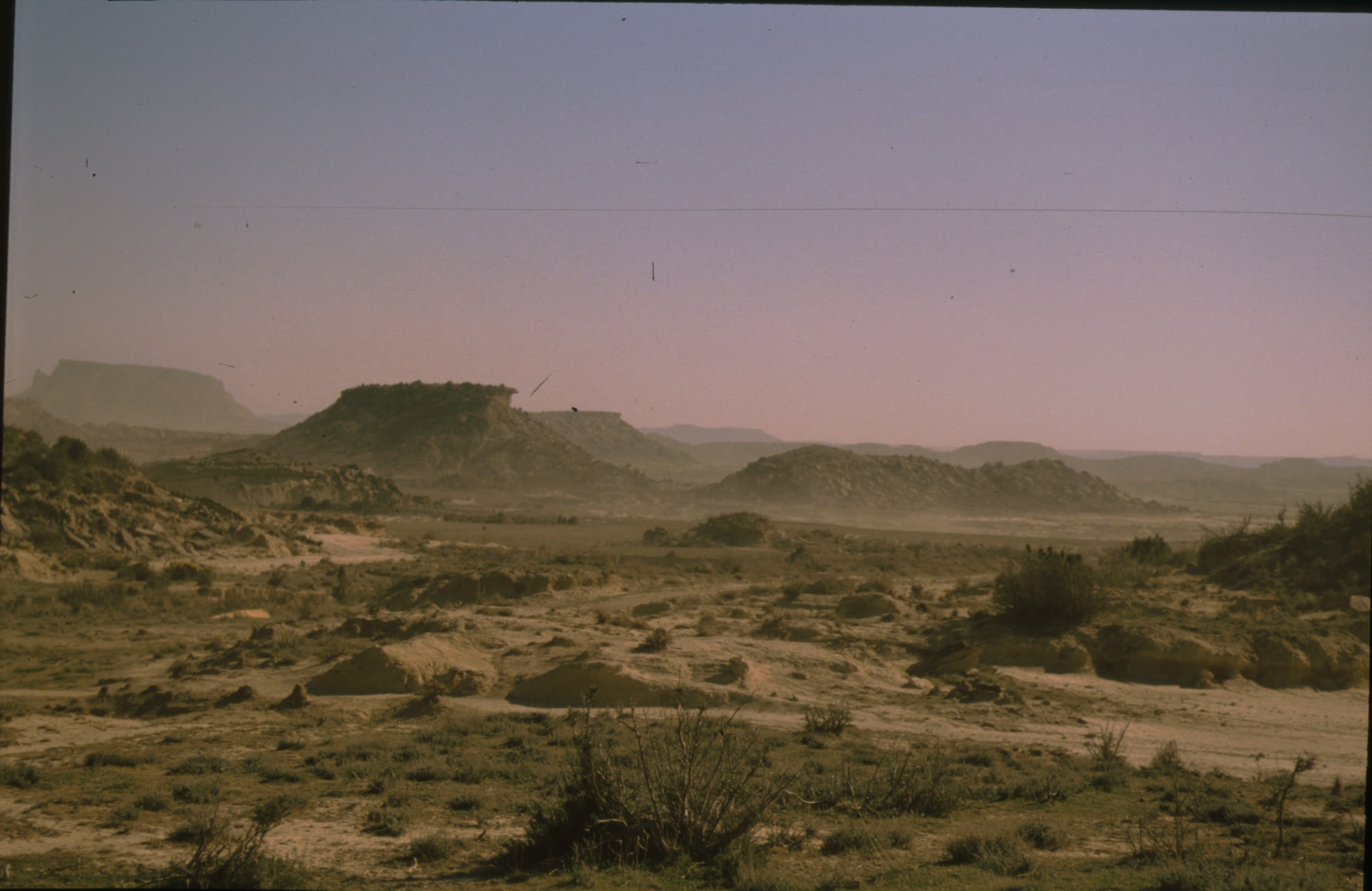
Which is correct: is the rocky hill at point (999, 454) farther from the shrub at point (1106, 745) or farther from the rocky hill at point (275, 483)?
the shrub at point (1106, 745)

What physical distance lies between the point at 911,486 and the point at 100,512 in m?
74.4

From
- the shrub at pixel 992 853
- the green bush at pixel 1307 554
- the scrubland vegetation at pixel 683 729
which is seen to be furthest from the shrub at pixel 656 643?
the green bush at pixel 1307 554

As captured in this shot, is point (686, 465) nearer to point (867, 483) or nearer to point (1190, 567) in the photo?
point (867, 483)

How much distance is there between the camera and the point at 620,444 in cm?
14875

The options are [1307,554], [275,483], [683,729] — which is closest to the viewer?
[683,729]

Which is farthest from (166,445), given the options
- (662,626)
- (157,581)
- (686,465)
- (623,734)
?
(623,734)

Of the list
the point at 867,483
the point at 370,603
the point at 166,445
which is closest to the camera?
the point at 370,603

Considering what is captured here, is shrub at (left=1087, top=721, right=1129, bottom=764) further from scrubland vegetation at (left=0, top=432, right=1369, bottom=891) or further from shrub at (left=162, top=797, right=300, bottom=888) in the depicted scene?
shrub at (left=162, top=797, right=300, bottom=888)

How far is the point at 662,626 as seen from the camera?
1875cm

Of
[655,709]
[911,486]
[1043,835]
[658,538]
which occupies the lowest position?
[658,538]

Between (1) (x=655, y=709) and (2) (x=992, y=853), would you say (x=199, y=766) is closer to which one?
(1) (x=655, y=709)

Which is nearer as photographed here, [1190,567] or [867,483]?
[1190,567]

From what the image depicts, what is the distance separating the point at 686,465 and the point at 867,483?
204 feet

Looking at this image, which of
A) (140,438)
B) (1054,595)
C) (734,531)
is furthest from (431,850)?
(140,438)
